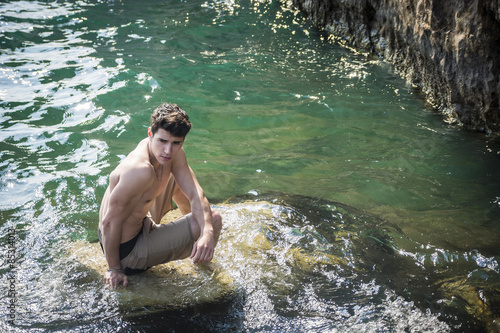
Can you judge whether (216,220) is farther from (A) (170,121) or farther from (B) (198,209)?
(A) (170,121)

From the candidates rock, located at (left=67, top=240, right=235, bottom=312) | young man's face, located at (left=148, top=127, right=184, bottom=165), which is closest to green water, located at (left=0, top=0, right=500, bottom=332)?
rock, located at (left=67, top=240, right=235, bottom=312)

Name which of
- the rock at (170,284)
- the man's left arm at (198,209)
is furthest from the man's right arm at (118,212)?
the man's left arm at (198,209)

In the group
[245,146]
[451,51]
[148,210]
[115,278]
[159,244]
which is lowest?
[245,146]

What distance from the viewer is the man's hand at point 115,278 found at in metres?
3.88

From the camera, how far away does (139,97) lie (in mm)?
8578

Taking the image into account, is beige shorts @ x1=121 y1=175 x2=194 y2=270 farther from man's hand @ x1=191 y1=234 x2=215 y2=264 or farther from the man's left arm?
man's hand @ x1=191 y1=234 x2=215 y2=264

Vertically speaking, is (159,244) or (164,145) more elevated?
(164,145)

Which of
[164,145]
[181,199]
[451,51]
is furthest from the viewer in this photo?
[451,51]

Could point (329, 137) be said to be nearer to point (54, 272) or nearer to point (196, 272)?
point (196, 272)

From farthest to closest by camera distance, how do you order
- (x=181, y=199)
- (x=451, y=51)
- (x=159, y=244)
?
1. (x=451, y=51)
2. (x=181, y=199)
3. (x=159, y=244)

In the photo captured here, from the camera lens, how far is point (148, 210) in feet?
13.3

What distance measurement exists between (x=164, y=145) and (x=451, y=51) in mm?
5579

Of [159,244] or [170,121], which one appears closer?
[170,121]

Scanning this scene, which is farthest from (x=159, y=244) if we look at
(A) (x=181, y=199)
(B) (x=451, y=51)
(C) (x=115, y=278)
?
(B) (x=451, y=51)
